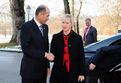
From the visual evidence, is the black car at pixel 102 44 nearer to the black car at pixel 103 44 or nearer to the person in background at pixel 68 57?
the black car at pixel 103 44

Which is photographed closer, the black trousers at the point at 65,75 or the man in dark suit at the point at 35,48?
the man in dark suit at the point at 35,48

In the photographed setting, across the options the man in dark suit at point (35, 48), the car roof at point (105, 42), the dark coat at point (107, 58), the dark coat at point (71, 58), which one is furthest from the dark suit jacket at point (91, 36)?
the man in dark suit at point (35, 48)

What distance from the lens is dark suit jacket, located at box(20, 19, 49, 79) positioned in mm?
2594

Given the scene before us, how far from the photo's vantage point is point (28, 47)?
257 centimetres

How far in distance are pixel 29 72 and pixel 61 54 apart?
1.92ft

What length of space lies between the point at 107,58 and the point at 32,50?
4.69 ft

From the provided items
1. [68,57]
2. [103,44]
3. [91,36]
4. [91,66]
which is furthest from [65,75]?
[91,36]

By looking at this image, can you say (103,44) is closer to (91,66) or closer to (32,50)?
(91,66)

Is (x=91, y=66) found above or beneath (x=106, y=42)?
beneath

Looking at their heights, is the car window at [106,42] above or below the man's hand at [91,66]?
above

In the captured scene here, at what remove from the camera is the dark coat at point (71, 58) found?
2947mm

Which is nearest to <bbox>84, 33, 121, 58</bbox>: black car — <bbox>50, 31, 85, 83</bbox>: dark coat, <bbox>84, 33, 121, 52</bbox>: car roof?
<bbox>84, 33, 121, 52</bbox>: car roof

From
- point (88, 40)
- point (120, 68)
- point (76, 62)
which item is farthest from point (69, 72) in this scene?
point (88, 40)

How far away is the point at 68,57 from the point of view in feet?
9.75
